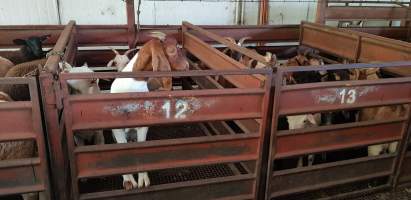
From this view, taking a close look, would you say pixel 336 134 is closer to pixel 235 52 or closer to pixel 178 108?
pixel 178 108

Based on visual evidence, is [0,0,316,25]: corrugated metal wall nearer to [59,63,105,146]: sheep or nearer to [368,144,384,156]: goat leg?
[59,63,105,146]: sheep

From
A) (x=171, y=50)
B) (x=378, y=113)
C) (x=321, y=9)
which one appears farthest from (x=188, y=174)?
(x=321, y=9)

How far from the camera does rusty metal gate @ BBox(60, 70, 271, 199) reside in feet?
6.46

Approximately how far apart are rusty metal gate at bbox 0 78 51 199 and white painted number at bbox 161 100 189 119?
2.29ft

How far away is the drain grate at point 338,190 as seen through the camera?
2.95 meters

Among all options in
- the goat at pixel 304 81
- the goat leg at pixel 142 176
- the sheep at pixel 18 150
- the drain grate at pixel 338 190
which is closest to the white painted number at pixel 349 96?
the goat at pixel 304 81

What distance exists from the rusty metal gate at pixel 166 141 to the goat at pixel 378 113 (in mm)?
1377

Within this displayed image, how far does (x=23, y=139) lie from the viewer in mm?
1879

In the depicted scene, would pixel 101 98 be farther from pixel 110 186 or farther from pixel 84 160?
pixel 110 186

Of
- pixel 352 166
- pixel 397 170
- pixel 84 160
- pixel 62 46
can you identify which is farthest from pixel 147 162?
pixel 397 170

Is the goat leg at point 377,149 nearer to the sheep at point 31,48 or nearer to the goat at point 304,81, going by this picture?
the goat at point 304,81

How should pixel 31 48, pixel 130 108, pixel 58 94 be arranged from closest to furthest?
pixel 58 94 < pixel 130 108 < pixel 31 48

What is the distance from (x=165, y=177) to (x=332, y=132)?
4.86ft

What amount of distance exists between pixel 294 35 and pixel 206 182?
125 inches
